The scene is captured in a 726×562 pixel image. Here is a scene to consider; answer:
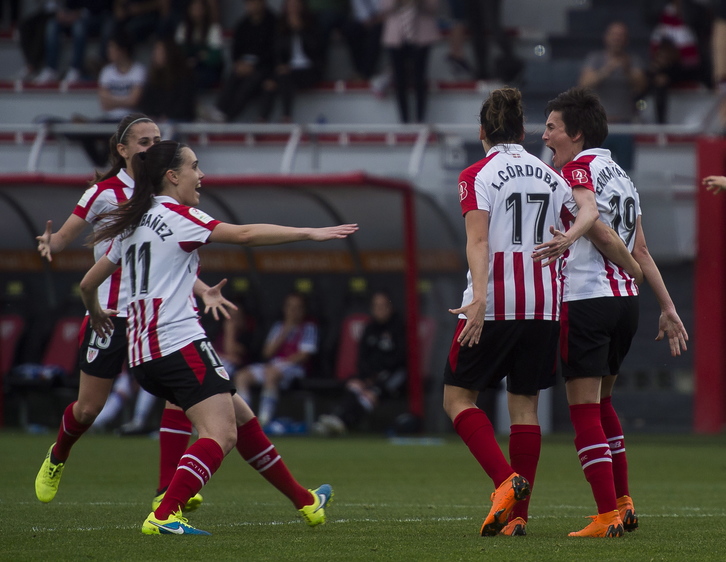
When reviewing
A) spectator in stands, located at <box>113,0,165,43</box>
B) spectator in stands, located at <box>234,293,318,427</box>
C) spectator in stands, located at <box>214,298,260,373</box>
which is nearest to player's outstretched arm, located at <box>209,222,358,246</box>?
spectator in stands, located at <box>234,293,318,427</box>

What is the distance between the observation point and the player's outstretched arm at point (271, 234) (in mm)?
4578

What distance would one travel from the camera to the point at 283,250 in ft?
45.4

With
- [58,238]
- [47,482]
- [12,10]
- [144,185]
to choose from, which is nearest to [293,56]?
[12,10]

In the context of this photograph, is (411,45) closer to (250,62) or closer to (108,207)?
(250,62)

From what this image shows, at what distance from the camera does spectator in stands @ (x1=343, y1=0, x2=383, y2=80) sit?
15.7m

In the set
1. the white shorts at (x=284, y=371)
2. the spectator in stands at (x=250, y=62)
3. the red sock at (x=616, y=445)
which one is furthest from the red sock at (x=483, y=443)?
the spectator in stands at (x=250, y=62)

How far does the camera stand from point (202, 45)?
15836 millimetres

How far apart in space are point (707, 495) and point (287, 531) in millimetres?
3062

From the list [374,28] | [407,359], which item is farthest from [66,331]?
[374,28]

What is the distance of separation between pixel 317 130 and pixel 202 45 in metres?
3.37

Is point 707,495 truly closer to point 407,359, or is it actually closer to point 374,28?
point 407,359

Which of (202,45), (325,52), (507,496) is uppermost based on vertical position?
(202,45)

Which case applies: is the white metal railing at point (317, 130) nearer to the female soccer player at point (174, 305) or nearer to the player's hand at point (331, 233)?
the female soccer player at point (174, 305)

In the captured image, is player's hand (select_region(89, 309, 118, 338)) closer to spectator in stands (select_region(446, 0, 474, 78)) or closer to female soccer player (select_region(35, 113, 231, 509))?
female soccer player (select_region(35, 113, 231, 509))
